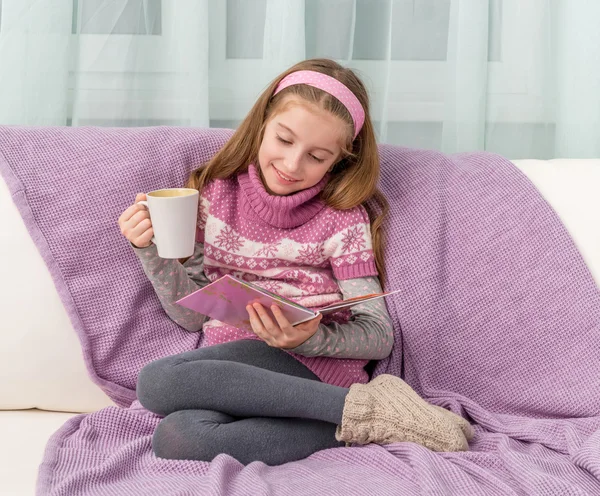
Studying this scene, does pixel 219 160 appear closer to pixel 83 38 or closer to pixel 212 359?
pixel 212 359

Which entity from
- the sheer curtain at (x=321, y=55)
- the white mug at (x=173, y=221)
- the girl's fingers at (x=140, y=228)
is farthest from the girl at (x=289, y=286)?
the sheer curtain at (x=321, y=55)

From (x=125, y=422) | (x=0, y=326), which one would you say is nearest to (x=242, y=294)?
(x=125, y=422)

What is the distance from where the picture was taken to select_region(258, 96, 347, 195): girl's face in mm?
1322

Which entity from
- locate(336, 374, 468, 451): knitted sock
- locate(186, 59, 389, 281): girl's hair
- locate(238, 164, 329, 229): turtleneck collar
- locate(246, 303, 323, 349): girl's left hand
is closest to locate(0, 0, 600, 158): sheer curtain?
locate(186, 59, 389, 281): girl's hair

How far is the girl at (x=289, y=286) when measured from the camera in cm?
120

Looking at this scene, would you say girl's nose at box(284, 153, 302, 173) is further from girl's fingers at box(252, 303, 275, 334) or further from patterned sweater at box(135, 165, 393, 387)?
girl's fingers at box(252, 303, 275, 334)

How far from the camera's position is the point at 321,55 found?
1.81m

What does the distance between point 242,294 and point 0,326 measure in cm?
46

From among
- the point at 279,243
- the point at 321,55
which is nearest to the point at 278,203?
the point at 279,243

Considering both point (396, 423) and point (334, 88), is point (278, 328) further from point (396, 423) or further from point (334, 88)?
point (334, 88)

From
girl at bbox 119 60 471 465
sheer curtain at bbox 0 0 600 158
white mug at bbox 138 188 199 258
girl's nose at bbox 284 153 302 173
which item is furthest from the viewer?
sheer curtain at bbox 0 0 600 158

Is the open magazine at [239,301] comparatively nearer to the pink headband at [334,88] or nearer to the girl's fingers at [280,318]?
the girl's fingers at [280,318]

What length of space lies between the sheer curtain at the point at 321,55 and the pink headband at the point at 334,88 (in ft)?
1.04

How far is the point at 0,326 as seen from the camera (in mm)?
1337
